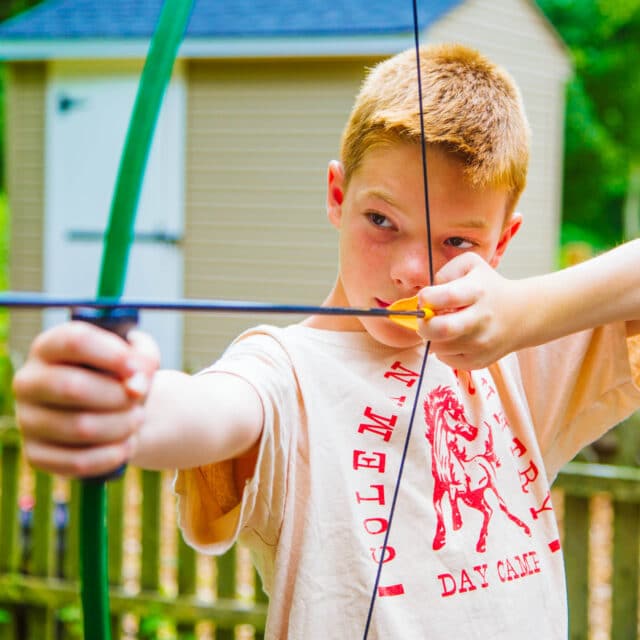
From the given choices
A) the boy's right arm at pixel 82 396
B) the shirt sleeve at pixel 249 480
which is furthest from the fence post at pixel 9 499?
the boy's right arm at pixel 82 396

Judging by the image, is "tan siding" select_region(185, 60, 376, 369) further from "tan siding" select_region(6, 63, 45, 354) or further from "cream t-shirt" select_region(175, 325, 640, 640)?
"cream t-shirt" select_region(175, 325, 640, 640)

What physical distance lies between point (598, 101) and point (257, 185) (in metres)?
13.9

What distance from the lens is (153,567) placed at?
2471 mm

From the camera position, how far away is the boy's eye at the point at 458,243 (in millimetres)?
982

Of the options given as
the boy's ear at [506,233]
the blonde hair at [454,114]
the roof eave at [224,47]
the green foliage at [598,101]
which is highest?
the green foliage at [598,101]

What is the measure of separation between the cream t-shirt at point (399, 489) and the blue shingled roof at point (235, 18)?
475 centimetres

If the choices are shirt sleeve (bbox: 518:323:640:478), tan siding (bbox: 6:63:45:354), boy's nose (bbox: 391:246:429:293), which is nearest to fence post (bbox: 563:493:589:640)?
shirt sleeve (bbox: 518:323:640:478)

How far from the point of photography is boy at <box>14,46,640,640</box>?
871mm

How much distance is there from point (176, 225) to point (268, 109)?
1111 millimetres

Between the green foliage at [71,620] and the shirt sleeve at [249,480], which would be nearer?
the shirt sleeve at [249,480]

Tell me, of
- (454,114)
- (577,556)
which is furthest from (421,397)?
(577,556)

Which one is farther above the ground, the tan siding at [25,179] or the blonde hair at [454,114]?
the tan siding at [25,179]

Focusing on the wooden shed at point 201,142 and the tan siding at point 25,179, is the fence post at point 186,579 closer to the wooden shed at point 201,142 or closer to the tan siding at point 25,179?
the wooden shed at point 201,142

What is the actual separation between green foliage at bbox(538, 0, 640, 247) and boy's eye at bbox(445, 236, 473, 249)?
15.7m
